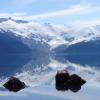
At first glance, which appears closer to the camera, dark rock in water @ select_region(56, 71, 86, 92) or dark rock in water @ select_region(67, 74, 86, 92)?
dark rock in water @ select_region(67, 74, 86, 92)

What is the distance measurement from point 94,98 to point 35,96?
574 centimetres

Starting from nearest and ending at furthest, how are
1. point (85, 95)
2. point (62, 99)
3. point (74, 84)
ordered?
point (62, 99), point (85, 95), point (74, 84)

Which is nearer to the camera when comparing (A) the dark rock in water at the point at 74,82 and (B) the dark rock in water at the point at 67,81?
(A) the dark rock in water at the point at 74,82

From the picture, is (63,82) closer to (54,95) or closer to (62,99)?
(54,95)

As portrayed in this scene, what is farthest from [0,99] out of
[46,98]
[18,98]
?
[46,98]

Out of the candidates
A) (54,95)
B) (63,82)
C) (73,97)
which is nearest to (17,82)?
(63,82)

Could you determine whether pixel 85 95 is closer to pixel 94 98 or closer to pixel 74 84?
pixel 94 98

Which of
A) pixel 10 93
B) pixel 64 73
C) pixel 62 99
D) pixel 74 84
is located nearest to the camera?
pixel 62 99

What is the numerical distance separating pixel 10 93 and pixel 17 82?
8321mm

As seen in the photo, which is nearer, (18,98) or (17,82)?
(18,98)

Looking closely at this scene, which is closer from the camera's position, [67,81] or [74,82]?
[67,81]

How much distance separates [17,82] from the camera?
46.2 meters

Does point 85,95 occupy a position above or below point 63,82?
below

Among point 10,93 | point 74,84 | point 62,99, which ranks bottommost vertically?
point 62,99
